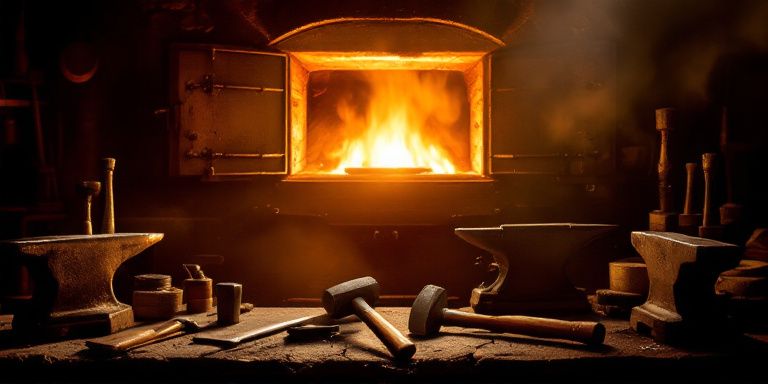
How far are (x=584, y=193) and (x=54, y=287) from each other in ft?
13.4

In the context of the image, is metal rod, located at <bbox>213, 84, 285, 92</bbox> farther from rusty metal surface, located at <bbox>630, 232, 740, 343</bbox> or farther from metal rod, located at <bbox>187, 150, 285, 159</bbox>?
rusty metal surface, located at <bbox>630, 232, 740, 343</bbox>

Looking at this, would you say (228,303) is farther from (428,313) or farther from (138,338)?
(428,313)

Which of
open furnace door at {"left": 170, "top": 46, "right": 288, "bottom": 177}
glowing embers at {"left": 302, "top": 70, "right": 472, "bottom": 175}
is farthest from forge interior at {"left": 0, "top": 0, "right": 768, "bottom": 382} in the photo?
glowing embers at {"left": 302, "top": 70, "right": 472, "bottom": 175}

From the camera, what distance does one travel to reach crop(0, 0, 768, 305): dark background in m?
5.48

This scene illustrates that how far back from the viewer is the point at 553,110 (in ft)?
17.9

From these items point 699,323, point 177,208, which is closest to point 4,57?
point 177,208

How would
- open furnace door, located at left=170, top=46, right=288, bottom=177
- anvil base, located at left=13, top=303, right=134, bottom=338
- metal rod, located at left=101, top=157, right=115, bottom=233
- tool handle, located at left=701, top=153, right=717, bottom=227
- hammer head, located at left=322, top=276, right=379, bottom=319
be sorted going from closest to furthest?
anvil base, located at left=13, top=303, right=134, bottom=338
hammer head, located at left=322, top=276, right=379, bottom=319
metal rod, located at left=101, top=157, right=115, bottom=233
tool handle, located at left=701, top=153, right=717, bottom=227
open furnace door, located at left=170, top=46, right=288, bottom=177

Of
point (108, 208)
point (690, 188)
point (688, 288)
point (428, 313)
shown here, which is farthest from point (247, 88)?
point (688, 288)

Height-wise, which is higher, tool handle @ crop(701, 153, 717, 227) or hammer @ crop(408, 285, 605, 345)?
tool handle @ crop(701, 153, 717, 227)

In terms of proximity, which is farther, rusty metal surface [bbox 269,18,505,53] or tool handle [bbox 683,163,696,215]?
rusty metal surface [bbox 269,18,505,53]

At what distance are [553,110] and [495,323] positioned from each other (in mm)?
2549

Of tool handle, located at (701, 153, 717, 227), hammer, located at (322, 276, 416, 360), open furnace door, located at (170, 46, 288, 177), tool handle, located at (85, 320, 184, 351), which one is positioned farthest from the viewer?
open furnace door, located at (170, 46, 288, 177)

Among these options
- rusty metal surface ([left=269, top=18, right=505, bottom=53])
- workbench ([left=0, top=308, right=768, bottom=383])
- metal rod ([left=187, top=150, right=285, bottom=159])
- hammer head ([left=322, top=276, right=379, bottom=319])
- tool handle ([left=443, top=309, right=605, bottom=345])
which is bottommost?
workbench ([left=0, top=308, right=768, bottom=383])

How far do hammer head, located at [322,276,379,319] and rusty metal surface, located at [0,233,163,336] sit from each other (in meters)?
1.15
